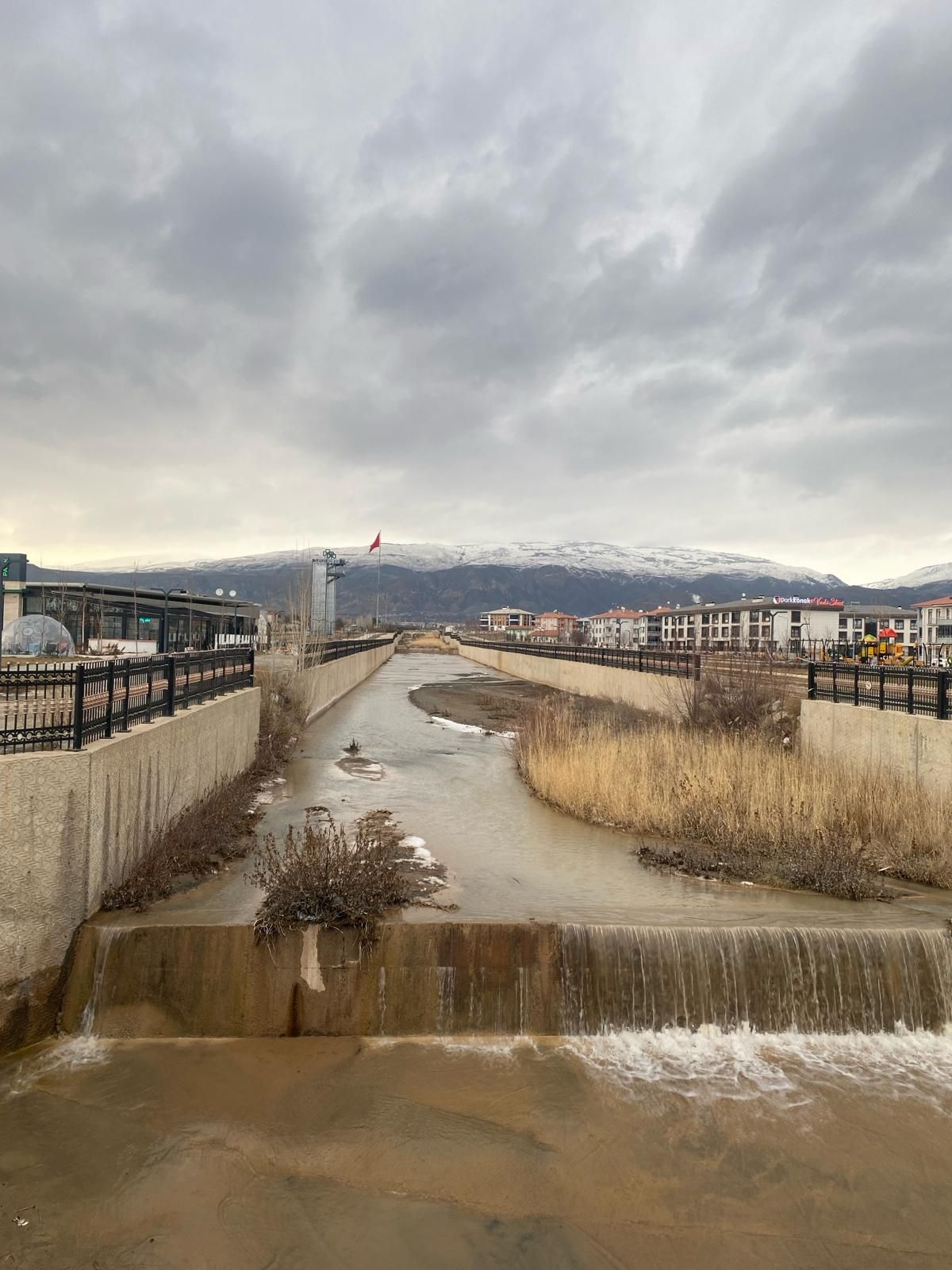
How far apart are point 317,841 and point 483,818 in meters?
5.90

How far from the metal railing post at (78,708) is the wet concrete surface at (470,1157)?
322 centimetres

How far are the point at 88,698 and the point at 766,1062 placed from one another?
8592 millimetres

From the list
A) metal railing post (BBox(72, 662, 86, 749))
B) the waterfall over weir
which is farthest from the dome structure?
the waterfall over weir

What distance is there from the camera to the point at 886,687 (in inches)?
671

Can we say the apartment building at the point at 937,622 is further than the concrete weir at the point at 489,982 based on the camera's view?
Yes

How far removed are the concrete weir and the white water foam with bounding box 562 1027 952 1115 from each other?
132 millimetres

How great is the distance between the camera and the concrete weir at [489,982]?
25.3 ft

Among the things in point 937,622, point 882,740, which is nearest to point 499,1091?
point 882,740

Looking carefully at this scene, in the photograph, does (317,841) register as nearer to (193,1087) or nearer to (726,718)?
(193,1087)

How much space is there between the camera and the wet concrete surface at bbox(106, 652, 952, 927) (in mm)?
9094

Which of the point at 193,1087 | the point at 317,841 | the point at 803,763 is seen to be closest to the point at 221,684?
the point at 317,841

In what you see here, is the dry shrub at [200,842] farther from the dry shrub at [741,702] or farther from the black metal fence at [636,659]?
the black metal fence at [636,659]

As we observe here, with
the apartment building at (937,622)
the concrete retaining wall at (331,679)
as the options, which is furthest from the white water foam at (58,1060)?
the apartment building at (937,622)

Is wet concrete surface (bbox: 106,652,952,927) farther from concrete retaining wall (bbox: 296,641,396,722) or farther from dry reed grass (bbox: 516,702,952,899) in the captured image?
concrete retaining wall (bbox: 296,641,396,722)
